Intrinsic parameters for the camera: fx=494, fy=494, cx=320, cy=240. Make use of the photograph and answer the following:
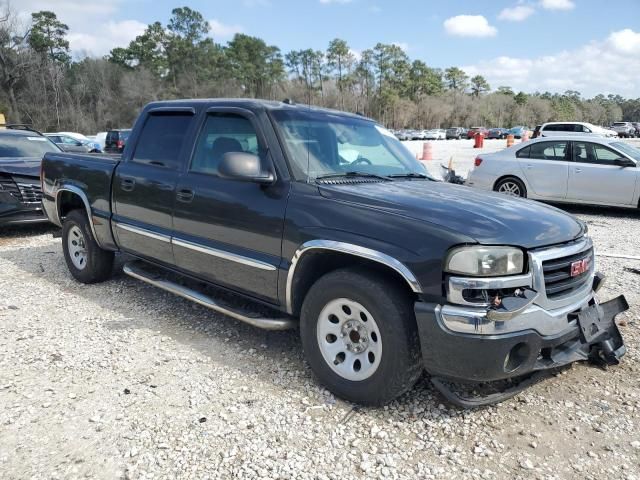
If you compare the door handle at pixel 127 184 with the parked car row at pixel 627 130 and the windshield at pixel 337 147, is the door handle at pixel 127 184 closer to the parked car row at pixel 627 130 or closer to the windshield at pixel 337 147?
the windshield at pixel 337 147

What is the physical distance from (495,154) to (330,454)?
9.62 metres

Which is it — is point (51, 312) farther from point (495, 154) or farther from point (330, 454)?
point (495, 154)

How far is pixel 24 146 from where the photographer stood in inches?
353

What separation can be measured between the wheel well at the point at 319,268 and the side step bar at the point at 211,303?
128 mm

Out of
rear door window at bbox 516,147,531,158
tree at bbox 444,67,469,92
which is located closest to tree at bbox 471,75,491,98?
tree at bbox 444,67,469,92

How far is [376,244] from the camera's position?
9.35ft

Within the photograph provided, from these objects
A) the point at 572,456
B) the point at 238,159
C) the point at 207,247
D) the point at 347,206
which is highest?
the point at 238,159

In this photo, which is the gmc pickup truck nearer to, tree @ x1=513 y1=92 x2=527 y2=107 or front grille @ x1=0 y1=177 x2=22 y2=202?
front grille @ x1=0 y1=177 x2=22 y2=202

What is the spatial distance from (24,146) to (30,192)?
168 cm

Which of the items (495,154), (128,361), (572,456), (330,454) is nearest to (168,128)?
(128,361)

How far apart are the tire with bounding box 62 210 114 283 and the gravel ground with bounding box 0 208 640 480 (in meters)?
1.10

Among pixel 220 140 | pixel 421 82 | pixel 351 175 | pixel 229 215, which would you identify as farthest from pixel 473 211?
pixel 421 82

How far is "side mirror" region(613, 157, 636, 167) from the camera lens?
9406 millimetres

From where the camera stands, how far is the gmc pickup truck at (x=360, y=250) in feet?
8.70
